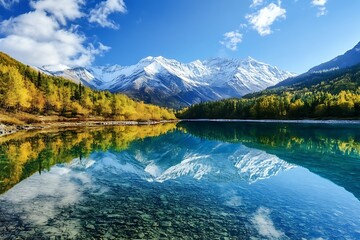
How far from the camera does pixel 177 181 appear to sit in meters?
27.9

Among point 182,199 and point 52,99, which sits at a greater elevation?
point 52,99

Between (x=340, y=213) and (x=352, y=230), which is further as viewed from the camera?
(x=340, y=213)

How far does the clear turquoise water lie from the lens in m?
15.9

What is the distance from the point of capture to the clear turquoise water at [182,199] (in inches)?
626

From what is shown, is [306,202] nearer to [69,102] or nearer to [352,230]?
[352,230]

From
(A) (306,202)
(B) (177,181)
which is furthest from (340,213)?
(B) (177,181)

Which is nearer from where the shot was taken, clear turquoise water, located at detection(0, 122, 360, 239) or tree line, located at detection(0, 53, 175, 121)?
clear turquoise water, located at detection(0, 122, 360, 239)

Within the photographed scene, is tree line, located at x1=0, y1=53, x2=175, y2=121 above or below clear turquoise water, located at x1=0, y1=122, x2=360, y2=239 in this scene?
above

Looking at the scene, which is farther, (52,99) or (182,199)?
(52,99)

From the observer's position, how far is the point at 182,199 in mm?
21703

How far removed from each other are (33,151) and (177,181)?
27.7 m

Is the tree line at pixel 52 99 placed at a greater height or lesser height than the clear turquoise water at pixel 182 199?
greater

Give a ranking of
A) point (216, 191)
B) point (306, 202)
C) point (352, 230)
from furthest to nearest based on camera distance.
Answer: point (216, 191) < point (306, 202) < point (352, 230)

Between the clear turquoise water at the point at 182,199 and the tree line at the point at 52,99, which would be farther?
the tree line at the point at 52,99
